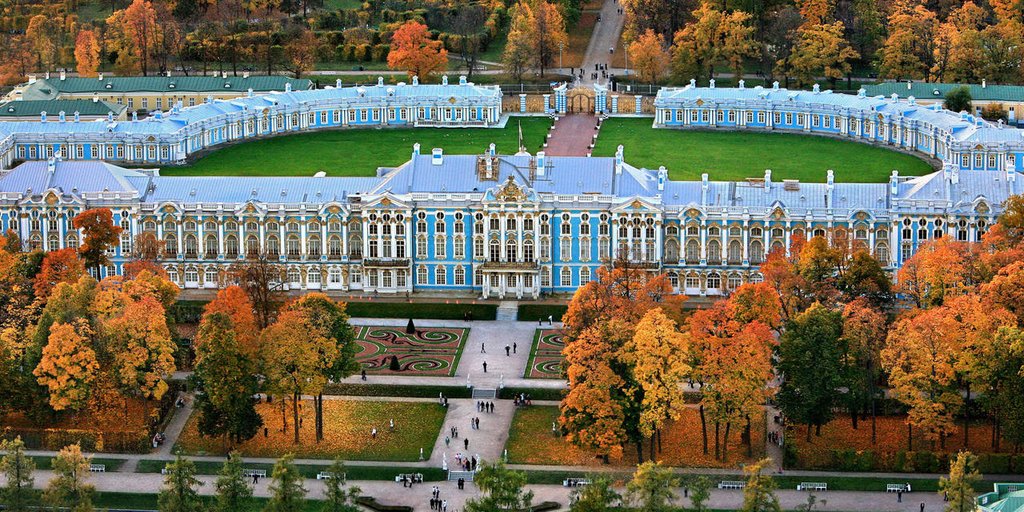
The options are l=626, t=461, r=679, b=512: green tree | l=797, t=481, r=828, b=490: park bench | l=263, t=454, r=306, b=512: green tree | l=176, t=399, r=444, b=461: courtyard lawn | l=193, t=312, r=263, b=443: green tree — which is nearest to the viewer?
l=626, t=461, r=679, b=512: green tree

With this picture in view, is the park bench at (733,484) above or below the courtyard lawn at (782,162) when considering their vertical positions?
below

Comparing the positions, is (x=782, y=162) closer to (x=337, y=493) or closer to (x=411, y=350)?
(x=411, y=350)

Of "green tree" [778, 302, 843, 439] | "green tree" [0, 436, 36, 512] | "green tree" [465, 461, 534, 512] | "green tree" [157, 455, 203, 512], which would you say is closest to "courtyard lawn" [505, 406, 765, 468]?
"green tree" [778, 302, 843, 439]

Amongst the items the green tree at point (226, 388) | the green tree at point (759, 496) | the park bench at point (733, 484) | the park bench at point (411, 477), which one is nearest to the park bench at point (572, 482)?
the park bench at point (733, 484)

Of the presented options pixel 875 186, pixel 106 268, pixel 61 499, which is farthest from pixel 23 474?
pixel 875 186

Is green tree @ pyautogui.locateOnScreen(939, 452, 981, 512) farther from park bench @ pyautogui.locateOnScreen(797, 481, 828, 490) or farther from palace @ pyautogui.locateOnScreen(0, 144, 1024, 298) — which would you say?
palace @ pyautogui.locateOnScreen(0, 144, 1024, 298)

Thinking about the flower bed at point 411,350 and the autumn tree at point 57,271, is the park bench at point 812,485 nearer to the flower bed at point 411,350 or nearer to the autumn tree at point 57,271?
the flower bed at point 411,350
